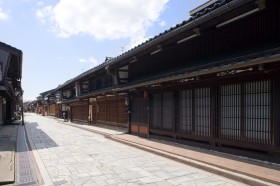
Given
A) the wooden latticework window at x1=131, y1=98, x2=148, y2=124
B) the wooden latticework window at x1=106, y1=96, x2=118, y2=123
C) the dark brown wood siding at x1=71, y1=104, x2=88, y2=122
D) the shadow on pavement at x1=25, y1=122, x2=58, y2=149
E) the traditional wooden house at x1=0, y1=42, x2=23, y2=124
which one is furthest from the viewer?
the dark brown wood siding at x1=71, y1=104, x2=88, y2=122

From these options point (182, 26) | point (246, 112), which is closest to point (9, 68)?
point (182, 26)

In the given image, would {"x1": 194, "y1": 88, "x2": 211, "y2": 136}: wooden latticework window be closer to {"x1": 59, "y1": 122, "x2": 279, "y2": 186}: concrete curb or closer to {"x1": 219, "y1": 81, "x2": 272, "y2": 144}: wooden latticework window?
{"x1": 219, "y1": 81, "x2": 272, "y2": 144}: wooden latticework window

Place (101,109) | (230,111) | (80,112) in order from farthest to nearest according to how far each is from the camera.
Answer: (80,112) → (101,109) → (230,111)

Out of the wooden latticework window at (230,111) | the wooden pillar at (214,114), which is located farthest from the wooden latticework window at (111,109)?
the wooden latticework window at (230,111)

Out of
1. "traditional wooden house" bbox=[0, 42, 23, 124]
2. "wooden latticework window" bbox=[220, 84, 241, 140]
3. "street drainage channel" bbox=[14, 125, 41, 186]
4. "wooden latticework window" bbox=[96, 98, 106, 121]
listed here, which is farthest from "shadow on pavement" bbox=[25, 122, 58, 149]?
"wooden latticework window" bbox=[220, 84, 241, 140]

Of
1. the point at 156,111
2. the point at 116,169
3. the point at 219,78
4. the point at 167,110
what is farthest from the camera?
the point at 156,111

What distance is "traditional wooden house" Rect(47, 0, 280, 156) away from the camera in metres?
8.95

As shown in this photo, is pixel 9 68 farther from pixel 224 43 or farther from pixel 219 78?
pixel 219 78

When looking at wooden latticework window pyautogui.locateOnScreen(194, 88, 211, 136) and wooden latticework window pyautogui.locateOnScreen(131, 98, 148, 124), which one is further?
wooden latticework window pyautogui.locateOnScreen(131, 98, 148, 124)

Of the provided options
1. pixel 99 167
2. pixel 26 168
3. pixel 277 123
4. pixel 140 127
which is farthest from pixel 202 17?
pixel 140 127

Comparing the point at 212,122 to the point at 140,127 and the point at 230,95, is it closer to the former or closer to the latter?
the point at 230,95

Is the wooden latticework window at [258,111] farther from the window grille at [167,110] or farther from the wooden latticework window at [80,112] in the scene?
the wooden latticework window at [80,112]

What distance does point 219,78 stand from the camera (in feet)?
35.8

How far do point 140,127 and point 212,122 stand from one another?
23.3 ft
